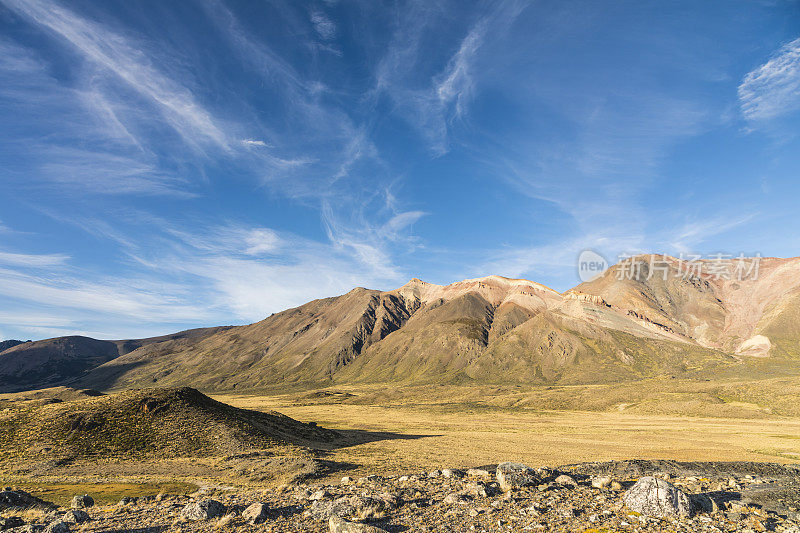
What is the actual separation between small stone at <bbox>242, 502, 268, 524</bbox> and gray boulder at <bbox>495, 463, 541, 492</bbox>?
10633mm

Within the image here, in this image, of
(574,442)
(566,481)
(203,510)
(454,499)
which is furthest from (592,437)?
(203,510)

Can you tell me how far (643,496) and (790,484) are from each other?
17.0m

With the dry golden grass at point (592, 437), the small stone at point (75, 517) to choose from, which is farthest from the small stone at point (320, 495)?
the dry golden grass at point (592, 437)

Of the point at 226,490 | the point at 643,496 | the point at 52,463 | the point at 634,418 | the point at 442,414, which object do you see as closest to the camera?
the point at 643,496

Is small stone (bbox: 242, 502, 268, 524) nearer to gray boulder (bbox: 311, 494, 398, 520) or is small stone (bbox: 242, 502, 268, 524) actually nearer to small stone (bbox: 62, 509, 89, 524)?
gray boulder (bbox: 311, 494, 398, 520)

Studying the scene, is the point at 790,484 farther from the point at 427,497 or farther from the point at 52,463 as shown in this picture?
the point at 52,463

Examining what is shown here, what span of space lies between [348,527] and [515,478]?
29.2ft

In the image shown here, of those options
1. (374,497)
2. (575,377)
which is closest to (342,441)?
(374,497)

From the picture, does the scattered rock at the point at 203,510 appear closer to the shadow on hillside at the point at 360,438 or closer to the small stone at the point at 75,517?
the small stone at the point at 75,517

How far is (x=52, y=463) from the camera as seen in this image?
1478 inches

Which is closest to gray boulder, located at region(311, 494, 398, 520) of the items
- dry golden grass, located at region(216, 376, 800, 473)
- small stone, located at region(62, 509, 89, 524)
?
small stone, located at region(62, 509, 89, 524)

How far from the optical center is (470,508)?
15.4m

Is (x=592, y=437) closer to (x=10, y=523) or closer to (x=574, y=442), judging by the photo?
(x=574, y=442)

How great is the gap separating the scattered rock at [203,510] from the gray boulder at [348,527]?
6.50 meters
